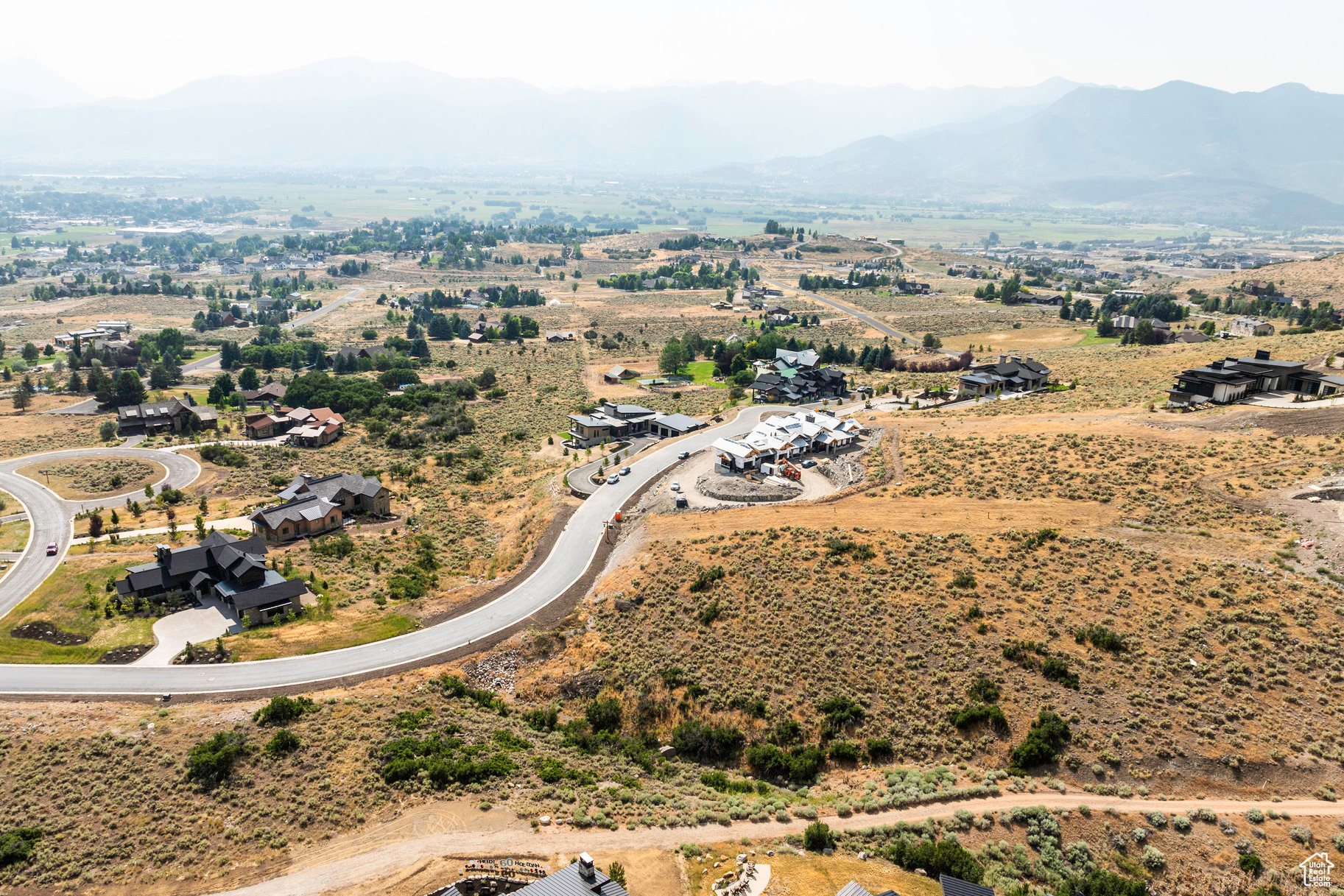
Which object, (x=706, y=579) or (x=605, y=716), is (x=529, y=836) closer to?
(x=605, y=716)

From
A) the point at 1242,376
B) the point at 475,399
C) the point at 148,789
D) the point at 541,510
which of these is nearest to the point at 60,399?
the point at 475,399

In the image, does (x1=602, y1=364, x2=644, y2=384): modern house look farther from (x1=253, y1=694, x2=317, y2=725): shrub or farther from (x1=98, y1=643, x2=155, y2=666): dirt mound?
(x1=253, y1=694, x2=317, y2=725): shrub

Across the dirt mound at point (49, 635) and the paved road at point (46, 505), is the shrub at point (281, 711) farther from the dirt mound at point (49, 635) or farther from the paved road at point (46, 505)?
the paved road at point (46, 505)

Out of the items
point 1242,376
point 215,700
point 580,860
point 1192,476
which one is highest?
point 1242,376

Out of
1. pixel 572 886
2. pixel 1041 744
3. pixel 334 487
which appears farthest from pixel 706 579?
pixel 334 487

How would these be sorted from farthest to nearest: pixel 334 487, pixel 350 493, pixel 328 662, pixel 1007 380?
pixel 1007 380 → pixel 334 487 → pixel 350 493 → pixel 328 662

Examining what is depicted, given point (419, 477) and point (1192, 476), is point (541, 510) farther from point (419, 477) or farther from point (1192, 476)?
point (1192, 476)

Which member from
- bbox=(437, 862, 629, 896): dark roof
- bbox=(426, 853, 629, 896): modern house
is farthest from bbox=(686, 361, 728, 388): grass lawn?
bbox=(437, 862, 629, 896): dark roof

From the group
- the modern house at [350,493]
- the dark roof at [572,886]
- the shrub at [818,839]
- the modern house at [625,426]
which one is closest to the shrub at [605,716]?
the shrub at [818,839]
